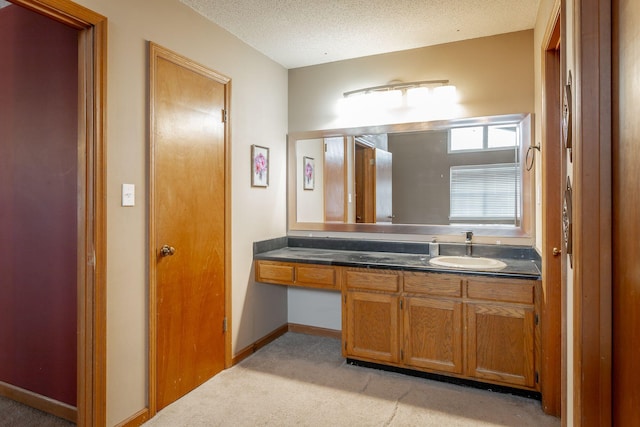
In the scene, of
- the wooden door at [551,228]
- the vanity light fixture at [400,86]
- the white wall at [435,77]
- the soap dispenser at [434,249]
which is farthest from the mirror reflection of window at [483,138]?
the soap dispenser at [434,249]

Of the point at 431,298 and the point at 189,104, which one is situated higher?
the point at 189,104

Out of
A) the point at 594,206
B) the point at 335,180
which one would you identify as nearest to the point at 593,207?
the point at 594,206

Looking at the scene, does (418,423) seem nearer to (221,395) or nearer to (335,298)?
(221,395)

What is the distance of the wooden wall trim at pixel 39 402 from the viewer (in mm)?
2109

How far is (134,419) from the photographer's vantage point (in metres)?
2.02

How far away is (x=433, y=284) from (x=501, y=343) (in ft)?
Result: 1.68

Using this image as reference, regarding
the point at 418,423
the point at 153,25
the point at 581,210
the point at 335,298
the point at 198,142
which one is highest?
the point at 153,25

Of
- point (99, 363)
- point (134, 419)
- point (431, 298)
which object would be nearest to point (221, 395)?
point (134, 419)

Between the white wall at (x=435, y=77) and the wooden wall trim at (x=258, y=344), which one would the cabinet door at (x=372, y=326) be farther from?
the white wall at (x=435, y=77)

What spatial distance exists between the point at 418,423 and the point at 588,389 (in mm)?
1183

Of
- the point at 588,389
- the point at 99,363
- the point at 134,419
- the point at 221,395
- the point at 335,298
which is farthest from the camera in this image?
the point at 335,298

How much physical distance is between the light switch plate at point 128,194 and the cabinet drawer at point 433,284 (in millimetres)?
1698

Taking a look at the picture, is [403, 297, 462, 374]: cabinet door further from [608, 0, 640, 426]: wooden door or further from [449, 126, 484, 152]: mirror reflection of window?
[608, 0, 640, 426]: wooden door

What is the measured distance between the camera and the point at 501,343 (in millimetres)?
2305
